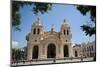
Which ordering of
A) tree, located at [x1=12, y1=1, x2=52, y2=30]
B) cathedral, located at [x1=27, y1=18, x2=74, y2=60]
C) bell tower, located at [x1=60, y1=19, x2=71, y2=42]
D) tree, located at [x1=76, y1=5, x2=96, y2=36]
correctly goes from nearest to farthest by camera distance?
tree, located at [x1=12, y1=1, x2=52, y2=30] → cathedral, located at [x1=27, y1=18, x2=74, y2=60] → bell tower, located at [x1=60, y1=19, x2=71, y2=42] → tree, located at [x1=76, y1=5, x2=96, y2=36]

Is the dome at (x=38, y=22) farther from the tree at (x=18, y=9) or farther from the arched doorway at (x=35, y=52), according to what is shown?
the arched doorway at (x=35, y=52)

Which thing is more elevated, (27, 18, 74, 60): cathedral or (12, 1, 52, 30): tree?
(12, 1, 52, 30): tree

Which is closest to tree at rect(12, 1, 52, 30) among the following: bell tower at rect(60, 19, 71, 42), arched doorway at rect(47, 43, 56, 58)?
Result: bell tower at rect(60, 19, 71, 42)

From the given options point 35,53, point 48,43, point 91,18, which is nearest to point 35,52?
point 35,53

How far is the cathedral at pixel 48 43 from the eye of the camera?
302 cm

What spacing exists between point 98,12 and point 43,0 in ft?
2.93

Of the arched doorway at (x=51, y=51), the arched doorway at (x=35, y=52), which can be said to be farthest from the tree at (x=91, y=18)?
the arched doorway at (x=35, y=52)

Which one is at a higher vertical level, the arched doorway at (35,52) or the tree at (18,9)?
the tree at (18,9)

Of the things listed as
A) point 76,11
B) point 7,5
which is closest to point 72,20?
point 76,11

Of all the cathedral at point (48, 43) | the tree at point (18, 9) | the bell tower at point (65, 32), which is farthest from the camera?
the bell tower at point (65, 32)

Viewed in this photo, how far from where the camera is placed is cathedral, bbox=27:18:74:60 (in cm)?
302

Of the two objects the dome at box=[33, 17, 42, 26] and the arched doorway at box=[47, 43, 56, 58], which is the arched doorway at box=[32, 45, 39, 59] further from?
the dome at box=[33, 17, 42, 26]

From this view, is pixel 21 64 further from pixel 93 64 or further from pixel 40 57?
pixel 93 64

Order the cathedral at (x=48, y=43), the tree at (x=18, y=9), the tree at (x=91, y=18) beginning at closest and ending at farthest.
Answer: the tree at (x=18, y=9), the cathedral at (x=48, y=43), the tree at (x=91, y=18)
